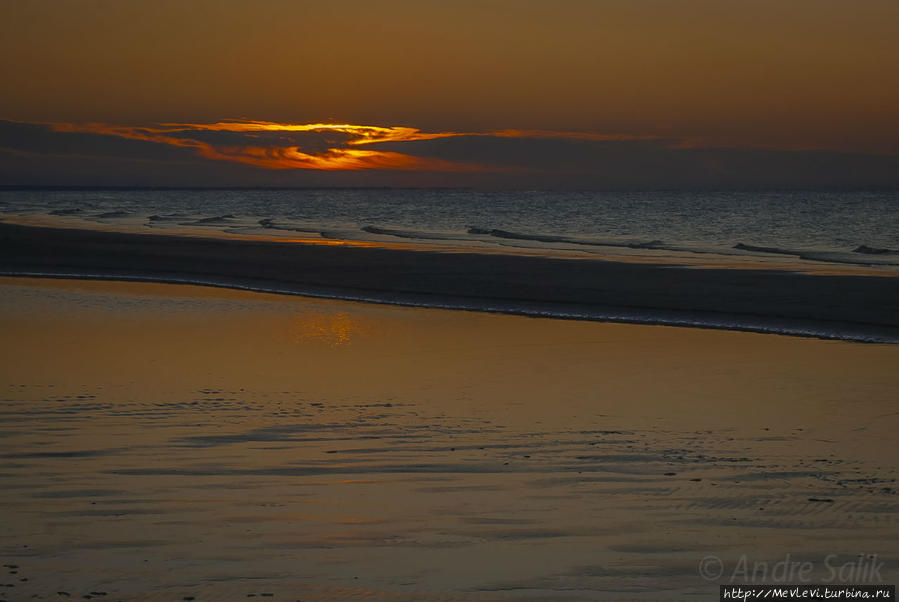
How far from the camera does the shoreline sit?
703 inches

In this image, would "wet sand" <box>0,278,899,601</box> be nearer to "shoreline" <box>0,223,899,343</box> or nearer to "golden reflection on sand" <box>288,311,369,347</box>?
"golden reflection on sand" <box>288,311,369,347</box>

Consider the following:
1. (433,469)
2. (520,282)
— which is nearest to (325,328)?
(520,282)

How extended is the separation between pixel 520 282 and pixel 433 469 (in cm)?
1687

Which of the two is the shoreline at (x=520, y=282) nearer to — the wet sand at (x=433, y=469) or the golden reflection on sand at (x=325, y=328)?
the golden reflection on sand at (x=325, y=328)

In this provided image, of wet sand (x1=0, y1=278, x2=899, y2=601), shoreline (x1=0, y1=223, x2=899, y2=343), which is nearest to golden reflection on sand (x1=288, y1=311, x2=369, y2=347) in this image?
wet sand (x1=0, y1=278, x2=899, y2=601)

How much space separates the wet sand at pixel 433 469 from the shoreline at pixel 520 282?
14.1ft

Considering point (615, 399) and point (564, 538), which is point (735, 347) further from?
point (564, 538)

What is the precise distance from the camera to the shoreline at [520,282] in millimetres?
17844

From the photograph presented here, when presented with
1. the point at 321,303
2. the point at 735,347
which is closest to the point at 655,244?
the point at 321,303

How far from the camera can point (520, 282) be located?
78.7ft

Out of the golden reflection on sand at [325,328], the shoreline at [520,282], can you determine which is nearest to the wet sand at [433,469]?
the golden reflection on sand at [325,328]

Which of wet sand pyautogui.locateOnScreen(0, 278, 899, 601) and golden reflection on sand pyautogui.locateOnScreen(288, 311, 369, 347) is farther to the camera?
golden reflection on sand pyautogui.locateOnScreen(288, 311, 369, 347)

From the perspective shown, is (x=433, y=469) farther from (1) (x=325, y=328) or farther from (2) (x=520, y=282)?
(2) (x=520, y=282)

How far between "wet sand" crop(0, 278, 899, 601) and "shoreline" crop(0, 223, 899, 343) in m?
4.30
